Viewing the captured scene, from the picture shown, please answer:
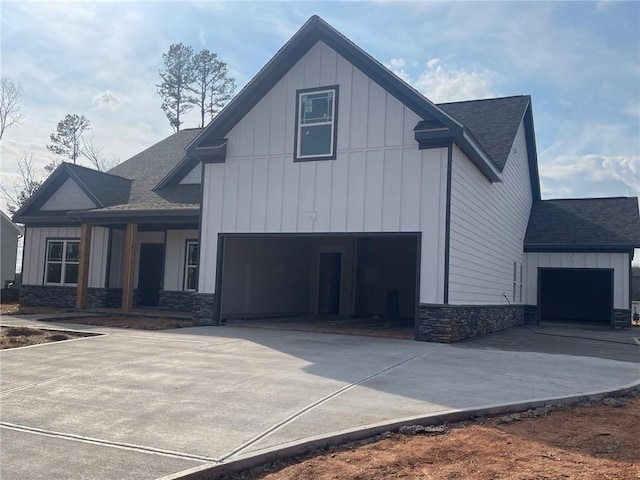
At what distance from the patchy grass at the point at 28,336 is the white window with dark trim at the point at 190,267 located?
670cm

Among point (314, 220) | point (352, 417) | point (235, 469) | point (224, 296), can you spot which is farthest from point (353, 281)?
point (235, 469)

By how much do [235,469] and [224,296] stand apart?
472 inches

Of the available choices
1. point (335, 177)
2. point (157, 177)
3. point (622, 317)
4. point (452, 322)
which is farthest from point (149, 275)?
point (622, 317)

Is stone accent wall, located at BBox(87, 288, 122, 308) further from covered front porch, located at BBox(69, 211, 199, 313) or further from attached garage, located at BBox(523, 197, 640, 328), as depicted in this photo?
attached garage, located at BBox(523, 197, 640, 328)

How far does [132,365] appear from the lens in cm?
946

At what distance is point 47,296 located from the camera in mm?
21062

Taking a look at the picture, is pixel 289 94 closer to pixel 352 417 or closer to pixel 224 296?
pixel 224 296

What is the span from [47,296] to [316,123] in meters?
12.0

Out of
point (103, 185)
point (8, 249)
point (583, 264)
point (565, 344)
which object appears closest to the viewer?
point (565, 344)

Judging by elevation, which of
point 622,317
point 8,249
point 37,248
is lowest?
point 622,317

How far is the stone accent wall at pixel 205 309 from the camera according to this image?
15734mm

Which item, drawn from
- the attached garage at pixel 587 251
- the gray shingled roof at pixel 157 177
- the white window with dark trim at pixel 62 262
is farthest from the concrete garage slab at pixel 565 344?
the white window with dark trim at pixel 62 262

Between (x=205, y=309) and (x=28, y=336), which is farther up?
(x=205, y=309)

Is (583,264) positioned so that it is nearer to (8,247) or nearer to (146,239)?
(146,239)
